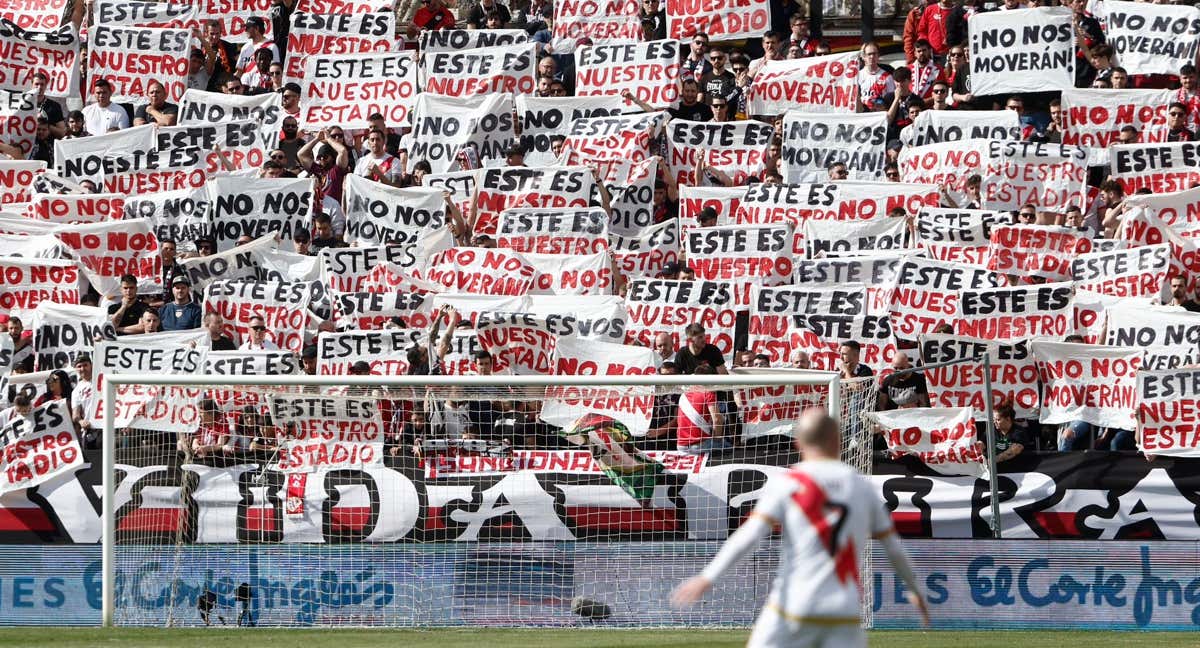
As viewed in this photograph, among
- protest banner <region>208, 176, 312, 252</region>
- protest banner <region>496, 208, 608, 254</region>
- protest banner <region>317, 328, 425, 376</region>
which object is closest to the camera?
protest banner <region>317, 328, 425, 376</region>

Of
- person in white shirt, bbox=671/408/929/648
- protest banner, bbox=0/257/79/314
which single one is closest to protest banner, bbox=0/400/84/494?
protest banner, bbox=0/257/79/314

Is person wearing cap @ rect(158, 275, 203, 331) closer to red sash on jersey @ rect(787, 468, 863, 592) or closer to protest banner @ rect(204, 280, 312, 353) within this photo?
protest banner @ rect(204, 280, 312, 353)

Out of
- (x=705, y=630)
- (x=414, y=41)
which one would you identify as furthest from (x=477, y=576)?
(x=414, y=41)

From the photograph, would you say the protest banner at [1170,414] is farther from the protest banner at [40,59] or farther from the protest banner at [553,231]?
the protest banner at [40,59]

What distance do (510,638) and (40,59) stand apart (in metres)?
13.7

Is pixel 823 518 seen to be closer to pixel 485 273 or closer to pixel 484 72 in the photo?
pixel 485 273

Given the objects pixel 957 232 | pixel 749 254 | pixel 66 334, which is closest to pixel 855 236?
pixel 957 232

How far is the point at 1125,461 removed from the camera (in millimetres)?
15711

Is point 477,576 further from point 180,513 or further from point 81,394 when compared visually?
point 81,394

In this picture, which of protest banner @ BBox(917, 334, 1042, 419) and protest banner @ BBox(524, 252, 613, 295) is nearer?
protest banner @ BBox(917, 334, 1042, 419)

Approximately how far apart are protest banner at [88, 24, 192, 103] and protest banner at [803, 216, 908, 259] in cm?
908

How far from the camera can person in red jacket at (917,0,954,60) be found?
899 inches

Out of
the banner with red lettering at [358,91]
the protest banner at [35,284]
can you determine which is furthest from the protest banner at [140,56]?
the protest banner at [35,284]

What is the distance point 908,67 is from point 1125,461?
26.0ft
